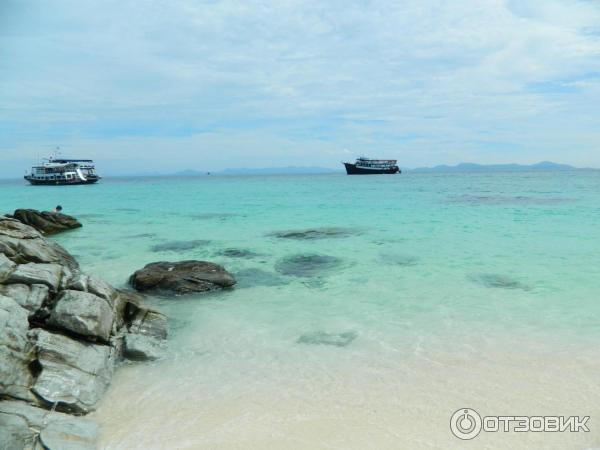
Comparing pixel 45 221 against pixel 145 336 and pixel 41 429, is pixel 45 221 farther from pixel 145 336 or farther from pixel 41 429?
pixel 41 429

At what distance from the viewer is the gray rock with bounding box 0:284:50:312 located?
746 cm

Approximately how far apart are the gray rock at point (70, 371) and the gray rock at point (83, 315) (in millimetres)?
234

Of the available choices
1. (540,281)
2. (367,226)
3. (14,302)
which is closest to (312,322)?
(14,302)

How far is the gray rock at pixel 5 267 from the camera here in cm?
797

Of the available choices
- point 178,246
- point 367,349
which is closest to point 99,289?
point 367,349

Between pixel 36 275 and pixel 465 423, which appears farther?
pixel 36 275

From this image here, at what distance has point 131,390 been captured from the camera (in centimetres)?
674

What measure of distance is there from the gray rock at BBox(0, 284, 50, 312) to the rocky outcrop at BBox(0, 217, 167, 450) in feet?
0.05

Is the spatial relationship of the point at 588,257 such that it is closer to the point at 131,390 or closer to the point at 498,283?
the point at 498,283

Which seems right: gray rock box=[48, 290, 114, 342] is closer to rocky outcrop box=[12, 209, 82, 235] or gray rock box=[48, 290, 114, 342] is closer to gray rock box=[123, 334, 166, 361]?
gray rock box=[123, 334, 166, 361]

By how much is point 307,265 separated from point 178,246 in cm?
730

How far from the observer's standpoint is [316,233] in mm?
21859

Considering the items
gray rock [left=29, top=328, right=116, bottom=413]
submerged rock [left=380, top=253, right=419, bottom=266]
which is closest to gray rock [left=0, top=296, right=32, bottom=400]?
gray rock [left=29, top=328, right=116, bottom=413]
